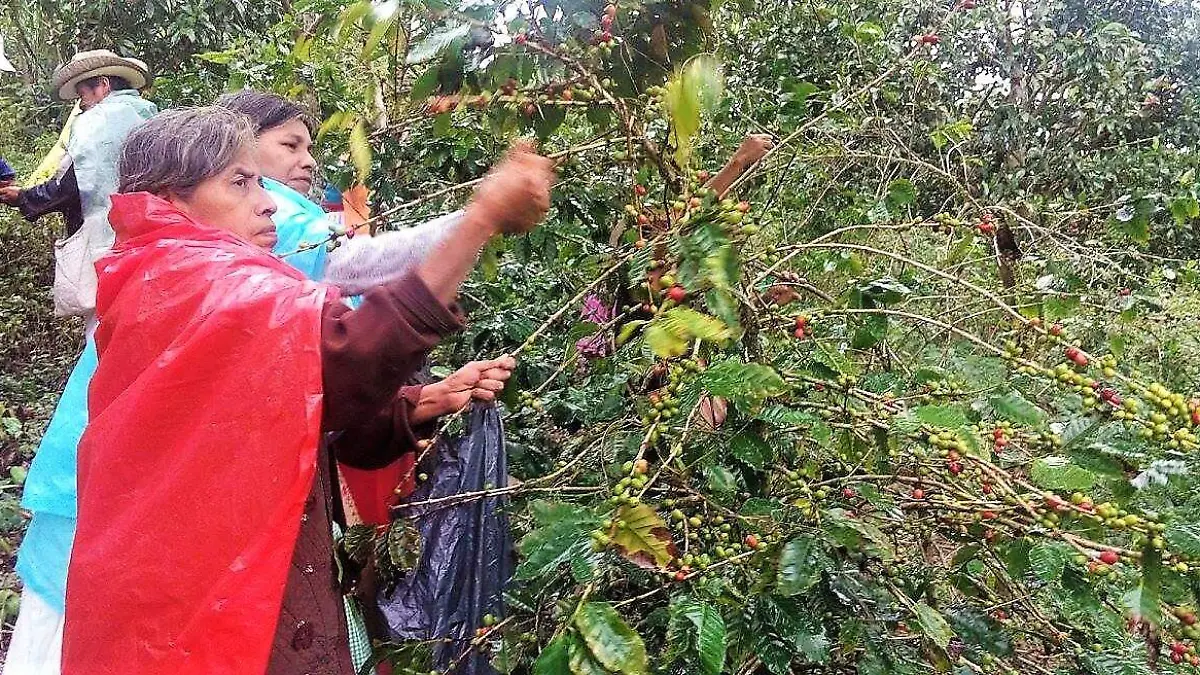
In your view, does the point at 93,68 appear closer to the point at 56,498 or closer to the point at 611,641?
the point at 56,498

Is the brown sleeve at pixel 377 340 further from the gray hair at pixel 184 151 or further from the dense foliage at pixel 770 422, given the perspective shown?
the gray hair at pixel 184 151

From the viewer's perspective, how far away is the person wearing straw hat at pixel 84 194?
7.90 ft

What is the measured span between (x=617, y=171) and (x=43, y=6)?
4832 mm

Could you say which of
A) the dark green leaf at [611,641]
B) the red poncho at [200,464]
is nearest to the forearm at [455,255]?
the red poncho at [200,464]

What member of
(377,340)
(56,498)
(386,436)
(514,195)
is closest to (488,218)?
(514,195)

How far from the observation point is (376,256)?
1.79 m

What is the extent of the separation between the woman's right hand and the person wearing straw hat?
1.58 m

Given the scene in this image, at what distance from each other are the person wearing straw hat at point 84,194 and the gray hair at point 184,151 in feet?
3.35

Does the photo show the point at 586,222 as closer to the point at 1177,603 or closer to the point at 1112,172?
the point at 1177,603

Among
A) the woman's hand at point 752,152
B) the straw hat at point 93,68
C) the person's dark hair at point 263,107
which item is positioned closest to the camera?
the woman's hand at point 752,152

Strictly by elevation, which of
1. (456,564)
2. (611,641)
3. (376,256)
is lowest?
(456,564)

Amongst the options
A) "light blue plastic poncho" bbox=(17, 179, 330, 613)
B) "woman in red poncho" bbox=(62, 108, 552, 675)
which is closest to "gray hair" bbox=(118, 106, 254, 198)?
"woman in red poncho" bbox=(62, 108, 552, 675)

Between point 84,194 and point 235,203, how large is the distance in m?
1.56

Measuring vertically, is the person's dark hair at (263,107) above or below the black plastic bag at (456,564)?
above
